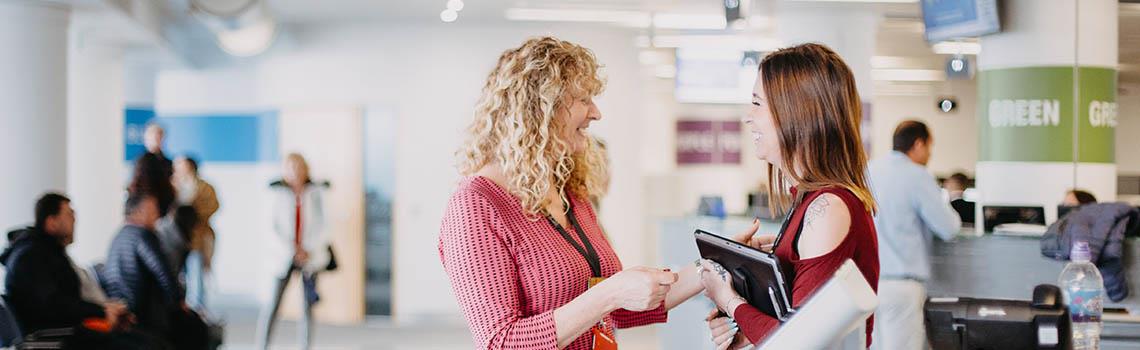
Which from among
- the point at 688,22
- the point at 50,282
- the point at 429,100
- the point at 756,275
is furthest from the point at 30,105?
the point at 756,275

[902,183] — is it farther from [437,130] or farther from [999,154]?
[437,130]

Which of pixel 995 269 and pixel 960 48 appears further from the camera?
pixel 960 48

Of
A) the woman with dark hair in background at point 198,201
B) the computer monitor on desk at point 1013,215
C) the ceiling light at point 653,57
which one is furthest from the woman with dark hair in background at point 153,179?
the ceiling light at point 653,57

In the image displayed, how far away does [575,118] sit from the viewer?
7.22ft

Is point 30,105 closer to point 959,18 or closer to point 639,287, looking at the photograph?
point 959,18

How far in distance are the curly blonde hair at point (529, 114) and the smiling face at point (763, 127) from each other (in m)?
0.33

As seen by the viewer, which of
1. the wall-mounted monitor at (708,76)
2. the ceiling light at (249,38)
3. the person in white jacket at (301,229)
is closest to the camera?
the person in white jacket at (301,229)

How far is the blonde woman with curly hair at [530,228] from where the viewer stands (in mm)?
2062

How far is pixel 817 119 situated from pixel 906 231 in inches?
152

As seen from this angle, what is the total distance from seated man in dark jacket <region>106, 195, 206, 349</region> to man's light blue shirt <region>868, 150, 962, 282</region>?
3.72 metres

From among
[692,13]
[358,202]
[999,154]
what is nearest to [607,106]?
[692,13]

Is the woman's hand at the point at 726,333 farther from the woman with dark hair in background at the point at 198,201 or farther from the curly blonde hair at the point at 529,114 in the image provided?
the woman with dark hair in background at the point at 198,201

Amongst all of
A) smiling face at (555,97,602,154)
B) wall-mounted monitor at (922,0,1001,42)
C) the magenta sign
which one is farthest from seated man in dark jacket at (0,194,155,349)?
the magenta sign

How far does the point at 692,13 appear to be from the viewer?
32.8 feet
